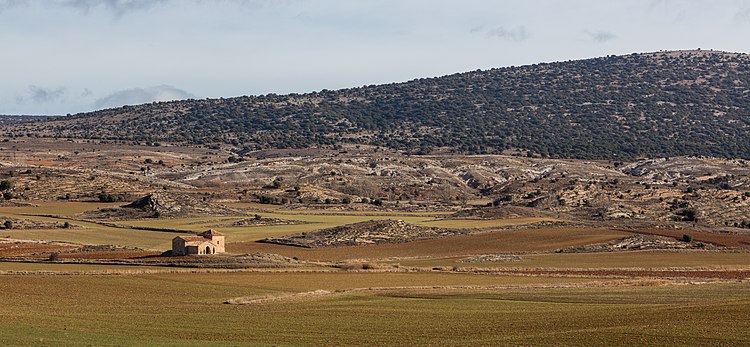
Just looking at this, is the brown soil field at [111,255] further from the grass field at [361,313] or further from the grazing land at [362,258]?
the grass field at [361,313]

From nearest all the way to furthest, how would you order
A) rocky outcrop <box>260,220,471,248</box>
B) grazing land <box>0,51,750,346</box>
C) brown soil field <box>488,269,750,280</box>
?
grazing land <box>0,51,750,346</box> → brown soil field <box>488,269,750,280</box> → rocky outcrop <box>260,220,471,248</box>

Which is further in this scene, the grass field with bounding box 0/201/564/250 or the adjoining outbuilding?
the grass field with bounding box 0/201/564/250

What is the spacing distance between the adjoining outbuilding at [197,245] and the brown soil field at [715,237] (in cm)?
3872

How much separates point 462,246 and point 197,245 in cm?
2433

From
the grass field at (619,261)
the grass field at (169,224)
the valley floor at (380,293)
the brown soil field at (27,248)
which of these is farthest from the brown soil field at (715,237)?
the brown soil field at (27,248)

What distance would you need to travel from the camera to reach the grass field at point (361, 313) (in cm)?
3975

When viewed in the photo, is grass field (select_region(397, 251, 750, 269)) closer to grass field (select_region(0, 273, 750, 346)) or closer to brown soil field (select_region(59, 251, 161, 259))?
grass field (select_region(0, 273, 750, 346))

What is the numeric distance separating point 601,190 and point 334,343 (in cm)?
11280

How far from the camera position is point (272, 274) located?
7100 centimetres

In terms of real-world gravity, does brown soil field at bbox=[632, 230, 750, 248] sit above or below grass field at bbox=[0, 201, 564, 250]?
below

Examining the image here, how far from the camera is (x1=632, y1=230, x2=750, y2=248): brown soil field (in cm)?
9294

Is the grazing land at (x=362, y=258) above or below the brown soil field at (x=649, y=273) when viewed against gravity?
above

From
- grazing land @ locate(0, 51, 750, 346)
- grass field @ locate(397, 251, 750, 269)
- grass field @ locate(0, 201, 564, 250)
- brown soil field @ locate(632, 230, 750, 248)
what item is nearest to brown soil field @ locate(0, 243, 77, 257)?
grazing land @ locate(0, 51, 750, 346)

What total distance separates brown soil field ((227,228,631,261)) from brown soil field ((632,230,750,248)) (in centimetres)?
369
